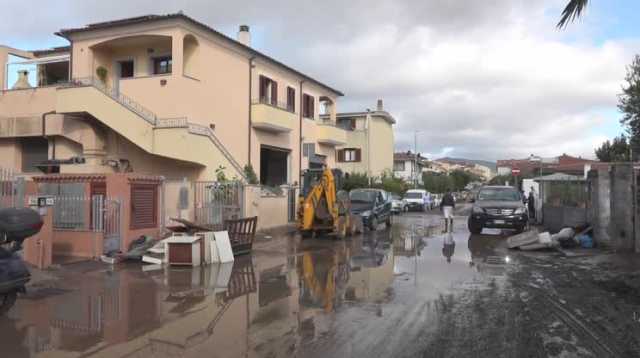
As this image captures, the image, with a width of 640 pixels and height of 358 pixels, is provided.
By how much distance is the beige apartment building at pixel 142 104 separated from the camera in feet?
80.8

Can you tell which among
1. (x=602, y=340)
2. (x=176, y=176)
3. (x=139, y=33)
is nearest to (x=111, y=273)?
(x=602, y=340)

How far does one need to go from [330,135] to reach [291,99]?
16.0 feet

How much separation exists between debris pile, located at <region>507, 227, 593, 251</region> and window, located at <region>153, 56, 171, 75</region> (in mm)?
17925

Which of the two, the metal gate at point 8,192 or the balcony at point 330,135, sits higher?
the balcony at point 330,135

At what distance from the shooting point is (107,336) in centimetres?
732

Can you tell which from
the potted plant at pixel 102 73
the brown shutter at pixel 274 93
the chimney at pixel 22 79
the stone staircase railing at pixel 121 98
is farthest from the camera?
the brown shutter at pixel 274 93

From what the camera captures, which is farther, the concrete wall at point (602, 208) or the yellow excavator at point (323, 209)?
the yellow excavator at point (323, 209)

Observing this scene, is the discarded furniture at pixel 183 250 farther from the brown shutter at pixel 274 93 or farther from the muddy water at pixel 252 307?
the brown shutter at pixel 274 93

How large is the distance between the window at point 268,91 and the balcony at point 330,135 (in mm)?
5794

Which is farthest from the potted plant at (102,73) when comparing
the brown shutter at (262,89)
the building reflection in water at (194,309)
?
the building reflection in water at (194,309)

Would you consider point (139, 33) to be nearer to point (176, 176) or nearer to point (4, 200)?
point (176, 176)

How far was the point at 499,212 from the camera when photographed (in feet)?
70.1

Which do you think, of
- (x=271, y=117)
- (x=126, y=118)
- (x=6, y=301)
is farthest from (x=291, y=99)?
(x=6, y=301)

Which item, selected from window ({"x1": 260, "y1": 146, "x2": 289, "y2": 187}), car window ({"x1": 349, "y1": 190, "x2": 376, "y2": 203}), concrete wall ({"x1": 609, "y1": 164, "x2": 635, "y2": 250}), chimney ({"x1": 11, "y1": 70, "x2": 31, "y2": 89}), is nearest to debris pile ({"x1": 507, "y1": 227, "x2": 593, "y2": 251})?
concrete wall ({"x1": 609, "y1": 164, "x2": 635, "y2": 250})
